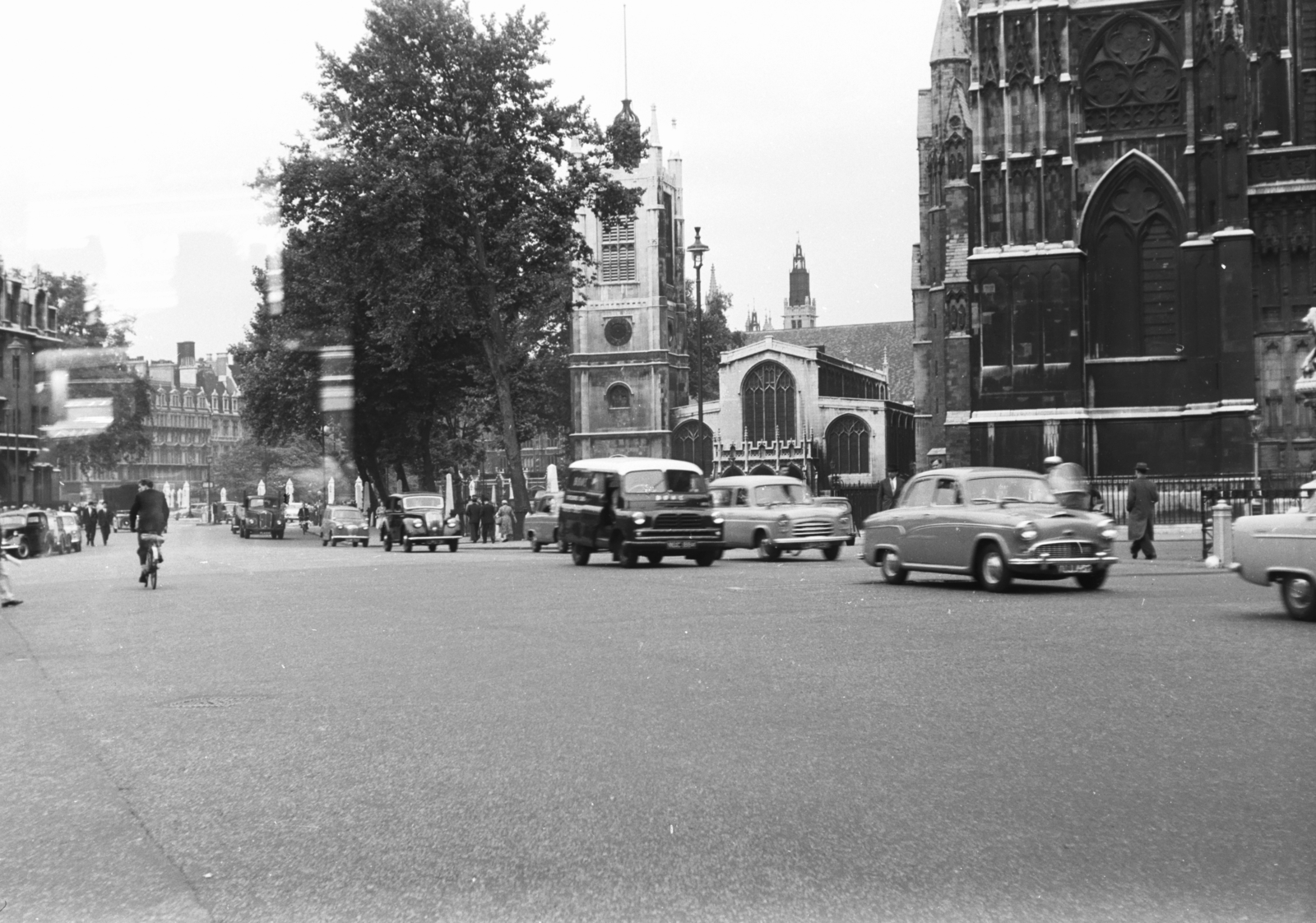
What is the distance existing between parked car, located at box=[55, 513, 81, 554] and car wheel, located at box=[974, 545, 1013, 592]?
3986 cm

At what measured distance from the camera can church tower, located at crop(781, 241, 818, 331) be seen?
18462 cm

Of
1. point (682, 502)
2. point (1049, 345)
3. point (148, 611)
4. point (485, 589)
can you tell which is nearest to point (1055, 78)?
point (1049, 345)

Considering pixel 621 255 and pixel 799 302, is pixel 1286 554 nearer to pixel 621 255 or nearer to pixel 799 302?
pixel 621 255

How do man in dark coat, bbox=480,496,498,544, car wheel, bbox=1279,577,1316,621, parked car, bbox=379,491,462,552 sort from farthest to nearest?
man in dark coat, bbox=480,496,498,544
parked car, bbox=379,491,462,552
car wheel, bbox=1279,577,1316,621

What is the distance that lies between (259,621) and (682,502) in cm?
1258

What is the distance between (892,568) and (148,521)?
11468mm

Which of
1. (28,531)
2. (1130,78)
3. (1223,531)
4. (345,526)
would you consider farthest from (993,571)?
(345,526)

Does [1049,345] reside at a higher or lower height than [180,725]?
higher

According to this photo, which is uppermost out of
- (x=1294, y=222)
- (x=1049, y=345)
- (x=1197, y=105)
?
(x=1197, y=105)

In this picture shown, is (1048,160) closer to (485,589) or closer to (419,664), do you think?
(485,589)

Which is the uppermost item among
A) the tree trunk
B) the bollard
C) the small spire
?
the small spire

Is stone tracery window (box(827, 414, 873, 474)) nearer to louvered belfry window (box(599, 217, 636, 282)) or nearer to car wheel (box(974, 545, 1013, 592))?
louvered belfry window (box(599, 217, 636, 282))

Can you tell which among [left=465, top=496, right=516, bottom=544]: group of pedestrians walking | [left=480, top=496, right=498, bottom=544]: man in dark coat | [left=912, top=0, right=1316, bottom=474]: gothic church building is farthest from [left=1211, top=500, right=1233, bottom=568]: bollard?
[left=480, top=496, right=498, bottom=544]: man in dark coat

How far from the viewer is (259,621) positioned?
677 inches
